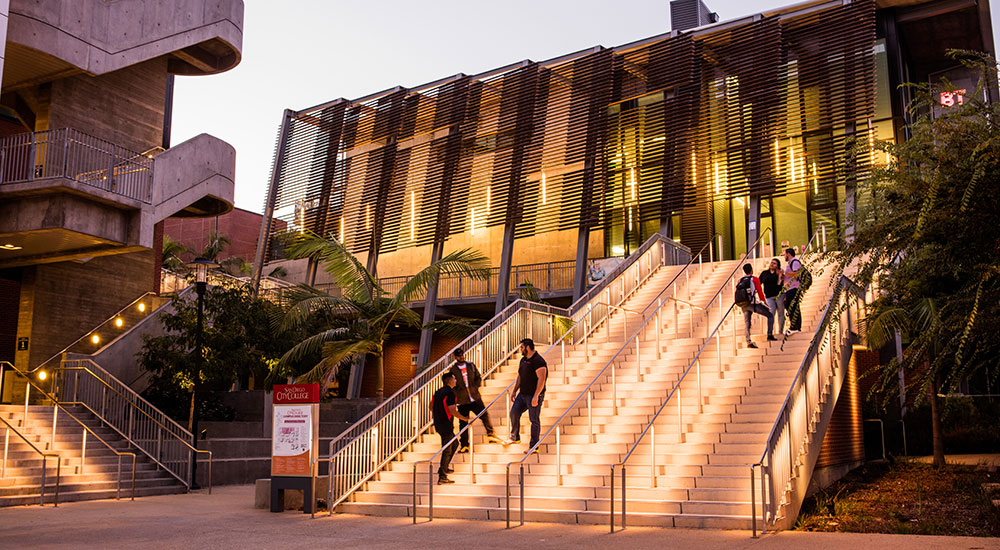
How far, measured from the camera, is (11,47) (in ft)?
70.8

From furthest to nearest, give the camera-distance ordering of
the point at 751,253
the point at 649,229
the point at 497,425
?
1. the point at 649,229
2. the point at 751,253
3. the point at 497,425

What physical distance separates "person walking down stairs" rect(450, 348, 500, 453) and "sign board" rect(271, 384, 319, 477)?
2377 mm

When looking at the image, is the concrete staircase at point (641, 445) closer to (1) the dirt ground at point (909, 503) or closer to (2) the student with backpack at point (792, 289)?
(2) the student with backpack at point (792, 289)

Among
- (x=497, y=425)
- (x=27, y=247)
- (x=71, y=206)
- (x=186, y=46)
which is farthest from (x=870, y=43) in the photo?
(x=27, y=247)

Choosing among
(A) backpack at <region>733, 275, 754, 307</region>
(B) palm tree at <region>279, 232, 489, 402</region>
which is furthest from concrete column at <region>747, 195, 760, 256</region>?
(A) backpack at <region>733, 275, 754, 307</region>

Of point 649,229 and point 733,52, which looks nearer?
point 733,52

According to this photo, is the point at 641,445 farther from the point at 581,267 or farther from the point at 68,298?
the point at 68,298

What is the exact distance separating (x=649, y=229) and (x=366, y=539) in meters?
24.2

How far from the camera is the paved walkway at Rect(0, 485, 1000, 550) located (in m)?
9.31

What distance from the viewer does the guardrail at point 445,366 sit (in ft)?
44.9

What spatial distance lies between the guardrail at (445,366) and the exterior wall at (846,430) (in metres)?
5.39

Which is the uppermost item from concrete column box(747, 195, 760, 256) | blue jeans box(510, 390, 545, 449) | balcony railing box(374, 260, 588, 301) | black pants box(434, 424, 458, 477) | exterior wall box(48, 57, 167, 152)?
exterior wall box(48, 57, 167, 152)

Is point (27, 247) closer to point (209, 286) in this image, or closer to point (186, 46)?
point (209, 286)

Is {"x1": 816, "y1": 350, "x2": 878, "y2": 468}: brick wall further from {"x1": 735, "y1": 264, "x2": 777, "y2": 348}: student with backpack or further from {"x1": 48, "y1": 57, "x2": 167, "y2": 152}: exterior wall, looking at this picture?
{"x1": 48, "y1": 57, "x2": 167, "y2": 152}: exterior wall
